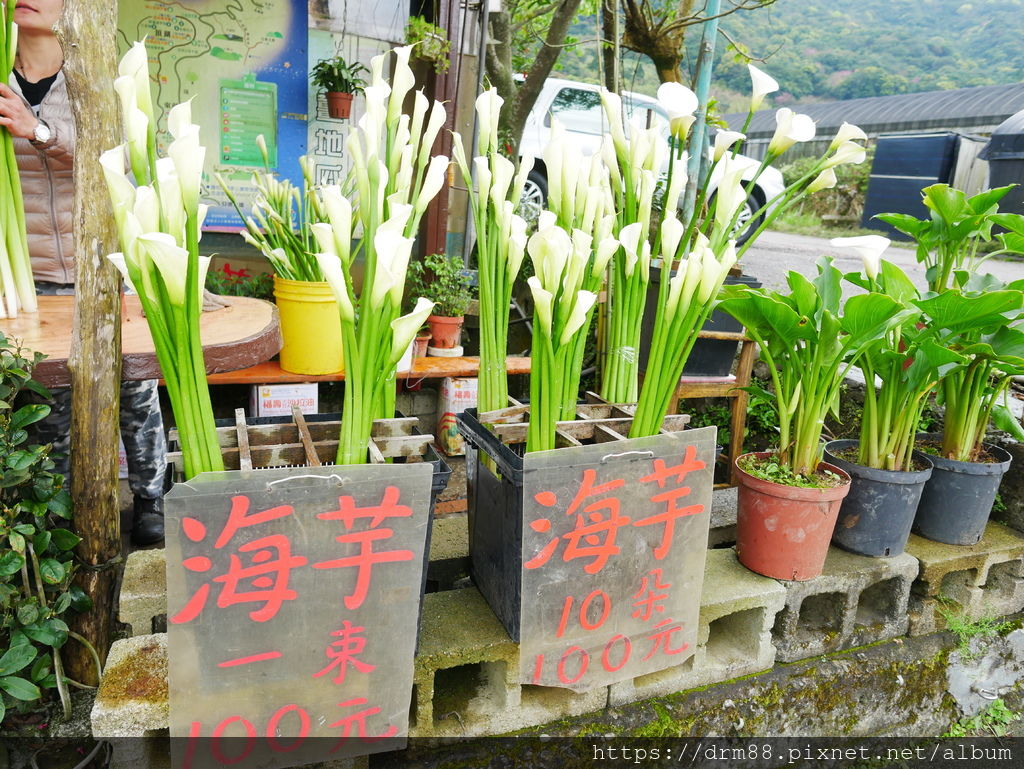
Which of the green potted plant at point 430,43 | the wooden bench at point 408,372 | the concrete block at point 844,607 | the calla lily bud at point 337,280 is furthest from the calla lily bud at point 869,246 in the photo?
the green potted plant at point 430,43

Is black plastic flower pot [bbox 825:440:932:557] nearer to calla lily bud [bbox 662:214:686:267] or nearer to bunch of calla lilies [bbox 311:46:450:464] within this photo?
calla lily bud [bbox 662:214:686:267]

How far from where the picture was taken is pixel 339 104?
353cm

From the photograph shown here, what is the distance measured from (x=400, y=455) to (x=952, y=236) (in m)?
1.67

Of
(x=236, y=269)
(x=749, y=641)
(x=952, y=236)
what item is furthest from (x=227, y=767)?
(x=236, y=269)

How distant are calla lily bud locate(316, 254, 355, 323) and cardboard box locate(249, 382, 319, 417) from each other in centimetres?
199

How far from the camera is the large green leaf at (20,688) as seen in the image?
131cm

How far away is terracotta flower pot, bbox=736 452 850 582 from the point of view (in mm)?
1701

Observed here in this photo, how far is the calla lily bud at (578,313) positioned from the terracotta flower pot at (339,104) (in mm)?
2770

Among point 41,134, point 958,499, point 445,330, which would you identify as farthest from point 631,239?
point 445,330

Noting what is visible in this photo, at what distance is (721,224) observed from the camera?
1.43 metres

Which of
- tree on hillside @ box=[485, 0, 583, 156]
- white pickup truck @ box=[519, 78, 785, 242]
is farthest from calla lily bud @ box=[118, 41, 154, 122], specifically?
white pickup truck @ box=[519, 78, 785, 242]

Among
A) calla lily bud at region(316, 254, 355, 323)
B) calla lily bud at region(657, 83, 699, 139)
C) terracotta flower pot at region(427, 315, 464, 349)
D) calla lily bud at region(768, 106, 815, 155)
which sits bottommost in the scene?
terracotta flower pot at region(427, 315, 464, 349)

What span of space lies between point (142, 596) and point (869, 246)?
1.69 meters

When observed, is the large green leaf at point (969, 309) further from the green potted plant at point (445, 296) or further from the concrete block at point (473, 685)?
the green potted plant at point (445, 296)
